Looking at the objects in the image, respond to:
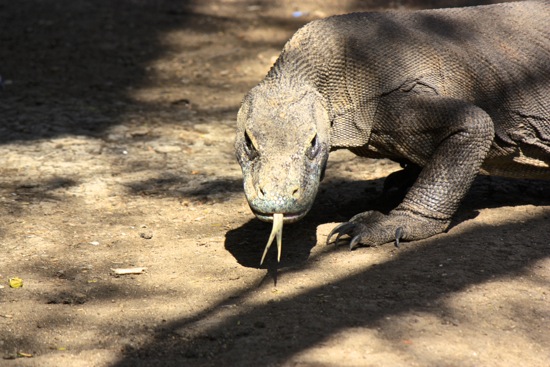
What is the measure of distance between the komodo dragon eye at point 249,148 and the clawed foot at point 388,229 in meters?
0.77

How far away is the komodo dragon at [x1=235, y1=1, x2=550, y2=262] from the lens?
462 centimetres

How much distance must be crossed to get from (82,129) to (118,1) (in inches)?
150

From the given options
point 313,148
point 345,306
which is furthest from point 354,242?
point 345,306

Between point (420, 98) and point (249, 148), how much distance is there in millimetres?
1097

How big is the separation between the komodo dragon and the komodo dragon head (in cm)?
1

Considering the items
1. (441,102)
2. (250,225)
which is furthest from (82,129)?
(441,102)

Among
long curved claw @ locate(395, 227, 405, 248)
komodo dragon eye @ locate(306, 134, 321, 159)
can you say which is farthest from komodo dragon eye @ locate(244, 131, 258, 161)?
long curved claw @ locate(395, 227, 405, 248)

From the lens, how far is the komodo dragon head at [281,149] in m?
3.82

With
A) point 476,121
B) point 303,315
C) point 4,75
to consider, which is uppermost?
point 476,121

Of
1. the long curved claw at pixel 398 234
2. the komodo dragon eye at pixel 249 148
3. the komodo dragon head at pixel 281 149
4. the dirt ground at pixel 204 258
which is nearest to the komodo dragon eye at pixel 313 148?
the komodo dragon head at pixel 281 149

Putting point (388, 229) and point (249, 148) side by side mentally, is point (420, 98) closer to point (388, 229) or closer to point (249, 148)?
point (388, 229)

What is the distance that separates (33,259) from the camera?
14.9 ft

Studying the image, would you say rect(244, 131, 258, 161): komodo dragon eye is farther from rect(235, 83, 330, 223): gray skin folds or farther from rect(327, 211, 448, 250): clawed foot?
rect(327, 211, 448, 250): clawed foot

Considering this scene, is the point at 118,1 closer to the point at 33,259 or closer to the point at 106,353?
the point at 33,259
